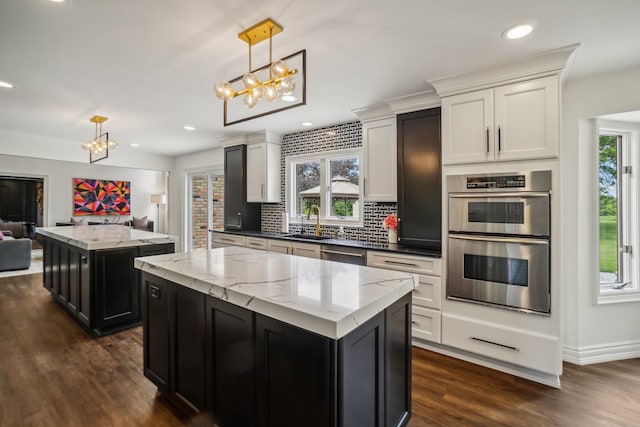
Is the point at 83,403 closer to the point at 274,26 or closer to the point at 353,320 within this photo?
the point at 353,320

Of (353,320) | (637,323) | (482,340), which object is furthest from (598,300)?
(353,320)

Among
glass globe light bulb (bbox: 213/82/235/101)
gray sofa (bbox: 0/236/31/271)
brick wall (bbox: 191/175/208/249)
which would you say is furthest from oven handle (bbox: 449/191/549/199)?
gray sofa (bbox: 0/236/31/271)

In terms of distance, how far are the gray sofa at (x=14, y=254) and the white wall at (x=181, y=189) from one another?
8.40ft

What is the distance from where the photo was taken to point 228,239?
4770mm

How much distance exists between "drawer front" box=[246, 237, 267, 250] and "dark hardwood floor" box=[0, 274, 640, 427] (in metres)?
1.83

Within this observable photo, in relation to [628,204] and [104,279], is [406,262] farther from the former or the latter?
[104,279]

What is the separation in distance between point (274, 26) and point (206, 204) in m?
5.64

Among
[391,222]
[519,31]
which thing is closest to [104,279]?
[391,222]

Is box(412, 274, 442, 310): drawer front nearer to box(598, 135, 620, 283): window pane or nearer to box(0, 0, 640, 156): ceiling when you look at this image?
box(598, 135, 620, 283): window pane

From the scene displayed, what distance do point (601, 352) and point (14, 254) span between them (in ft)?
28.8

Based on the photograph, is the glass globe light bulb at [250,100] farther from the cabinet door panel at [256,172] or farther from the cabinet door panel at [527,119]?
the cabinet door panel at [256,172]

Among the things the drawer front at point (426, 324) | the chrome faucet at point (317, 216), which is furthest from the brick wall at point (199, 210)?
the drawer front at point (426, 324)

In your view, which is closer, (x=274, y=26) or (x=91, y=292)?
(x=274, y=26)

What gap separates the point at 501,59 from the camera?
91.6 inches
